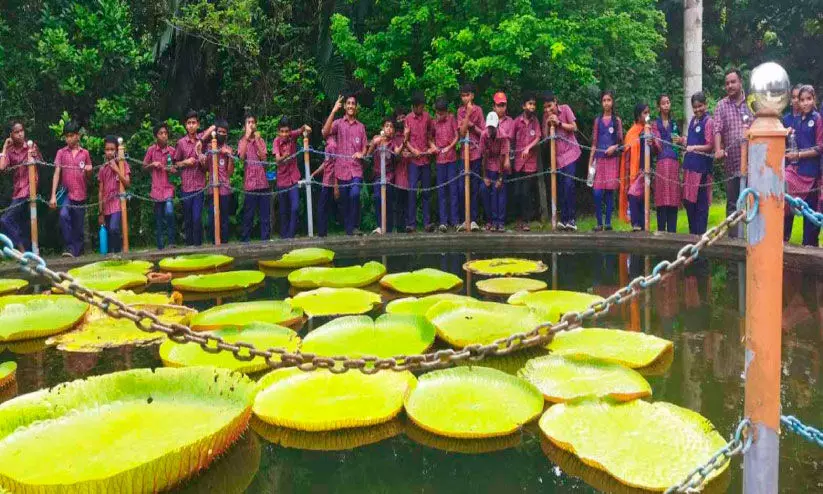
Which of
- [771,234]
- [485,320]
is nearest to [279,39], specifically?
[485,320]

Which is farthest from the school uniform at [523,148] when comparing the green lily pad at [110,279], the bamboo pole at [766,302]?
the bamboo pole at [766,302]

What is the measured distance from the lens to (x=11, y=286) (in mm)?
6617

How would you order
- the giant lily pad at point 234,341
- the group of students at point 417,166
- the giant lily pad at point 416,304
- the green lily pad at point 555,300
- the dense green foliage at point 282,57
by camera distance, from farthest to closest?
1. the dense green foliage at point 282,57
2. the group of students at point 417,166
3. the giant lily pad at point 416,304
4. the green lily pad at point 555,300
5. the giant lily pad at point 234,341

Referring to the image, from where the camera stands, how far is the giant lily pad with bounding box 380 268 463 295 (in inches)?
247

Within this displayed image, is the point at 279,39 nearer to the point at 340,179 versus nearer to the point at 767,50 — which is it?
the point at 340,179

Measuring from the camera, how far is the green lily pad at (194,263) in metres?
7.56

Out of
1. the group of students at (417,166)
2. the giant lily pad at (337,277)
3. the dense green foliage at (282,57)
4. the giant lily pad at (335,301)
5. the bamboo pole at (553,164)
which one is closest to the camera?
the giant lily pad at (335,301)

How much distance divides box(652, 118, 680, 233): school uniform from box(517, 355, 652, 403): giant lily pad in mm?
5481

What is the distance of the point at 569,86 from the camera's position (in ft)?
38.1

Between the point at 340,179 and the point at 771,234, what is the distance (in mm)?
7991

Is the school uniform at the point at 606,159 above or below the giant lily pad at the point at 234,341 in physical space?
above

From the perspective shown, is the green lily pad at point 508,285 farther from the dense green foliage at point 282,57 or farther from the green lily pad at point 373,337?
the dense green foliage at point 282,57

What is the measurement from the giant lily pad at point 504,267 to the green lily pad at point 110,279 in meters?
3.20

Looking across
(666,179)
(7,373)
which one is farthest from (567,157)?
(7,373)
